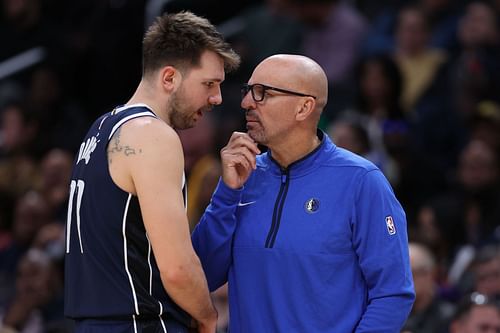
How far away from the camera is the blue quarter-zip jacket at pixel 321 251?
4.78 m

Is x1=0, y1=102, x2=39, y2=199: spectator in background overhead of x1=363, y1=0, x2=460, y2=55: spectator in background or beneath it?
→ beneath

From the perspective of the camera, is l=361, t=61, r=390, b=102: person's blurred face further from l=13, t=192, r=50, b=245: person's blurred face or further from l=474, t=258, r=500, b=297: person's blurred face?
l=13, t=192, r=50, b=245: person's blurred face

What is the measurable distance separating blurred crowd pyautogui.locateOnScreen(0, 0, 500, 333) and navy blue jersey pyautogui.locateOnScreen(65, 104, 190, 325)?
2.67 meters

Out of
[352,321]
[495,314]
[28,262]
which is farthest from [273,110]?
[28,262]

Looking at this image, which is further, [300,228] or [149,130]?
[300,228]

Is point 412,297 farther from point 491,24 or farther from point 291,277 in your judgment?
point 491,24

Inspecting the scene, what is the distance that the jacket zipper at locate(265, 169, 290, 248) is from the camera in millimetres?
4902

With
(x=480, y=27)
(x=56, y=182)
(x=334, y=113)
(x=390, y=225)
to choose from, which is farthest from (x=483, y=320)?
(x=56, y=182)

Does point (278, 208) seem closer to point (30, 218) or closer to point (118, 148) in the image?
point (118, 148)

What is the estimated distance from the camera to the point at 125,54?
38.1 feet

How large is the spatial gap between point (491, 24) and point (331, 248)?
550cm

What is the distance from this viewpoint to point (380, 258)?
4.76 m

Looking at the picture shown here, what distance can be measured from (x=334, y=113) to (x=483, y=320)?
157 inches

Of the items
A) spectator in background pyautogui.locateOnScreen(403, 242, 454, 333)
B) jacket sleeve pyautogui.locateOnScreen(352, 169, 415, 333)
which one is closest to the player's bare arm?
jacket sleeve pyautogui.locateOnScreen(352, 169, 415, 333)
